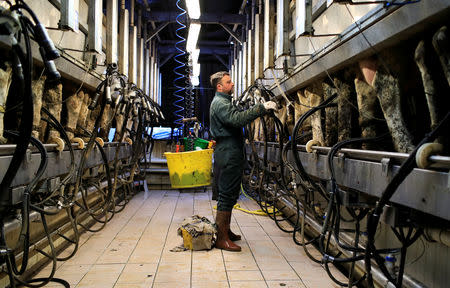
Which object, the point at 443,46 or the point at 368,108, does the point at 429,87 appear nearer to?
the point at 443,46

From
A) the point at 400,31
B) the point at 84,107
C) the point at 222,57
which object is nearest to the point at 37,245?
the point at 84,107

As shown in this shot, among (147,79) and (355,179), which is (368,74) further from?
(147,79)

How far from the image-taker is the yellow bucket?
617 cm

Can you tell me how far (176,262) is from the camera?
290 cm

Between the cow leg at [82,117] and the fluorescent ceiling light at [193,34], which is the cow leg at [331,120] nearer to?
the cow leg at [82,117]

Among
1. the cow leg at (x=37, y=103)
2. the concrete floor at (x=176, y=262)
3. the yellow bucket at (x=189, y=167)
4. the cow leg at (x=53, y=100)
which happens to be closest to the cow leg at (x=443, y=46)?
the concrete floor at (x=176, y=262)

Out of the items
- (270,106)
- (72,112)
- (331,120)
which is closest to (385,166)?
(331,120)

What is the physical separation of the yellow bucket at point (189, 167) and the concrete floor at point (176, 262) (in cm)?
195

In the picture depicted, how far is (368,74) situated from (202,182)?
448 centimetres

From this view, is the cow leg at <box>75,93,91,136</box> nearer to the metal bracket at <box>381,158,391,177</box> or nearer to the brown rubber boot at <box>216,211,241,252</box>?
the brown rubber boot at <box>216,211,241,252</box>

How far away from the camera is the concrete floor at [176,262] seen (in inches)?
99.3

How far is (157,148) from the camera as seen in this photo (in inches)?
435

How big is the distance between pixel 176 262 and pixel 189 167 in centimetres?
341

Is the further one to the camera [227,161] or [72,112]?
[72,112]
